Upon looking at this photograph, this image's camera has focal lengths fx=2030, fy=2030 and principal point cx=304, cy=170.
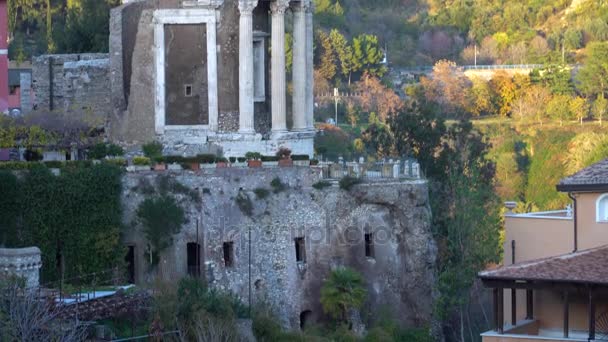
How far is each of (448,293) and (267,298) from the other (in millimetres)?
5945

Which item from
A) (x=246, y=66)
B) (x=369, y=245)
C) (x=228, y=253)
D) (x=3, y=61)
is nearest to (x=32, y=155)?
(x=3, y=61)

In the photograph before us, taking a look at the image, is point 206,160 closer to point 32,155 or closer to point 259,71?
point 32,155

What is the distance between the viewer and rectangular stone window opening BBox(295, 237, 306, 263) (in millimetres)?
58125

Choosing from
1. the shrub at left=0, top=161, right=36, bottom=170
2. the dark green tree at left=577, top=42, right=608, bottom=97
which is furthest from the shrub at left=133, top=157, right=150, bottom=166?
the dark green tree at left=577, top=42, right=608, bottom=97

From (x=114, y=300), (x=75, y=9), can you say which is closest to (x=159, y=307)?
(x=114, y=300)

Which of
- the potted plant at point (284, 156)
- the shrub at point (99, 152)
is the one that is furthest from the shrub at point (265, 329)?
the shrub at point (99, 152)

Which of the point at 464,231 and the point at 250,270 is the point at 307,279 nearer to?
the point at 250,270

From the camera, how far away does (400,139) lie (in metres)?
70.1

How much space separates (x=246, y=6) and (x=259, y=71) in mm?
3217

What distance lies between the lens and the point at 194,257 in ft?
186

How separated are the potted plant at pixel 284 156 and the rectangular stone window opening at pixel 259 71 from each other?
104 inches

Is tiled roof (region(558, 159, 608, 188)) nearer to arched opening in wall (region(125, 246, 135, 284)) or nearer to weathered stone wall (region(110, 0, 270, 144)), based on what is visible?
arched opening in wall (region(125, 246, 135, 284))

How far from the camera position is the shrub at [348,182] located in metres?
58.6

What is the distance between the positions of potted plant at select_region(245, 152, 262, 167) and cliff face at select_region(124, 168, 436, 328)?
1.09 ft
